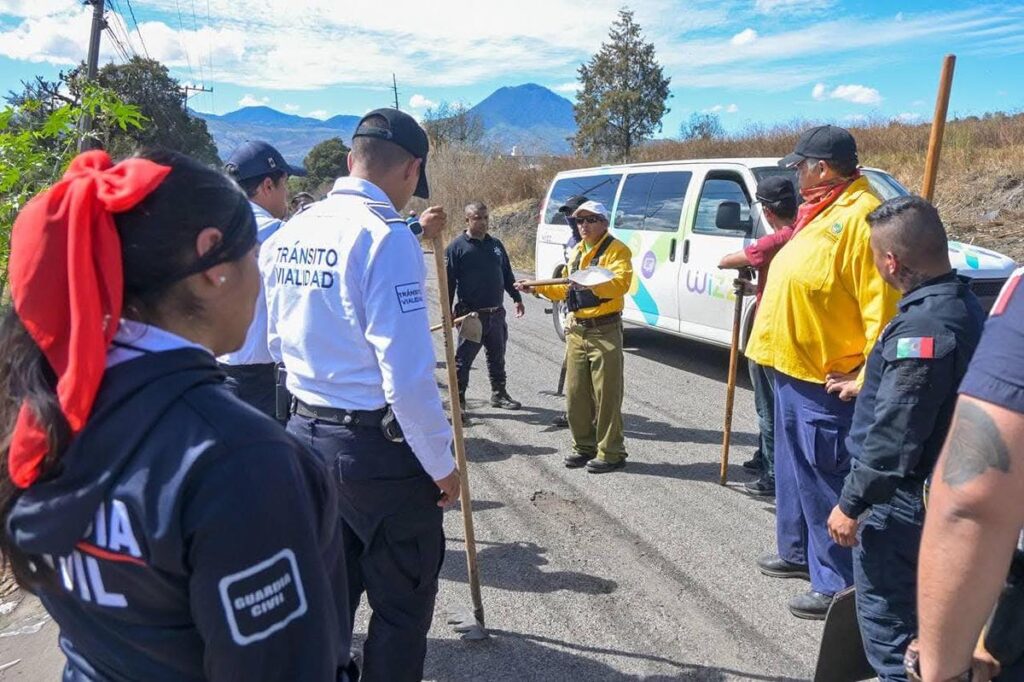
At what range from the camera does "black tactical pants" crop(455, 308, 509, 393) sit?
23.1 feet

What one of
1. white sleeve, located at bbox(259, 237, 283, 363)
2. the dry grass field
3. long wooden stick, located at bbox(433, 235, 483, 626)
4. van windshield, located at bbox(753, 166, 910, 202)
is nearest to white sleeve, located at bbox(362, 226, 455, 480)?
white sleeve, located at bbox(259, 237, 283, 363)

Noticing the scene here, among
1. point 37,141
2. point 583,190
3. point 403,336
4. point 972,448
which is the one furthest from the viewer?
point 583,190

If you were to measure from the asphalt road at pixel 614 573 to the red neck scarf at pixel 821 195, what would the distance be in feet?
6.19

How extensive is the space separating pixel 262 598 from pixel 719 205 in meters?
6.87

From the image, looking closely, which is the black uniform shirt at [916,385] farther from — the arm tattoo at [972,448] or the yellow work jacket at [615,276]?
the yellow work jacket at [615,276]

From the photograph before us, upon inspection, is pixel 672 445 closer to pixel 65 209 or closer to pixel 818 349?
pixel 818 349

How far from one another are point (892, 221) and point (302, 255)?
6.68ft

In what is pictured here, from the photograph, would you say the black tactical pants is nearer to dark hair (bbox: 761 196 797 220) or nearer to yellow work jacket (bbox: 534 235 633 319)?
yellow work jacket (bbox: 534 235 633 319)

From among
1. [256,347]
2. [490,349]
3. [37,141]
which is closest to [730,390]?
[490,349]

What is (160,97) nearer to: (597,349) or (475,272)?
(475,272)

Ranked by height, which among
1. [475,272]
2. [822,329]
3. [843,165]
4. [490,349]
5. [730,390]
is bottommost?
[490,349]

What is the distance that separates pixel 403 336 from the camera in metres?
2.39

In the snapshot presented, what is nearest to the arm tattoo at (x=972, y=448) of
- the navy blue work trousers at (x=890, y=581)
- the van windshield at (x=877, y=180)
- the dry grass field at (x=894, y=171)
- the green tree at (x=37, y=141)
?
the navy blue work trousers at (x=890, y=581)

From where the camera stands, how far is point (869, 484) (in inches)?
99.9
